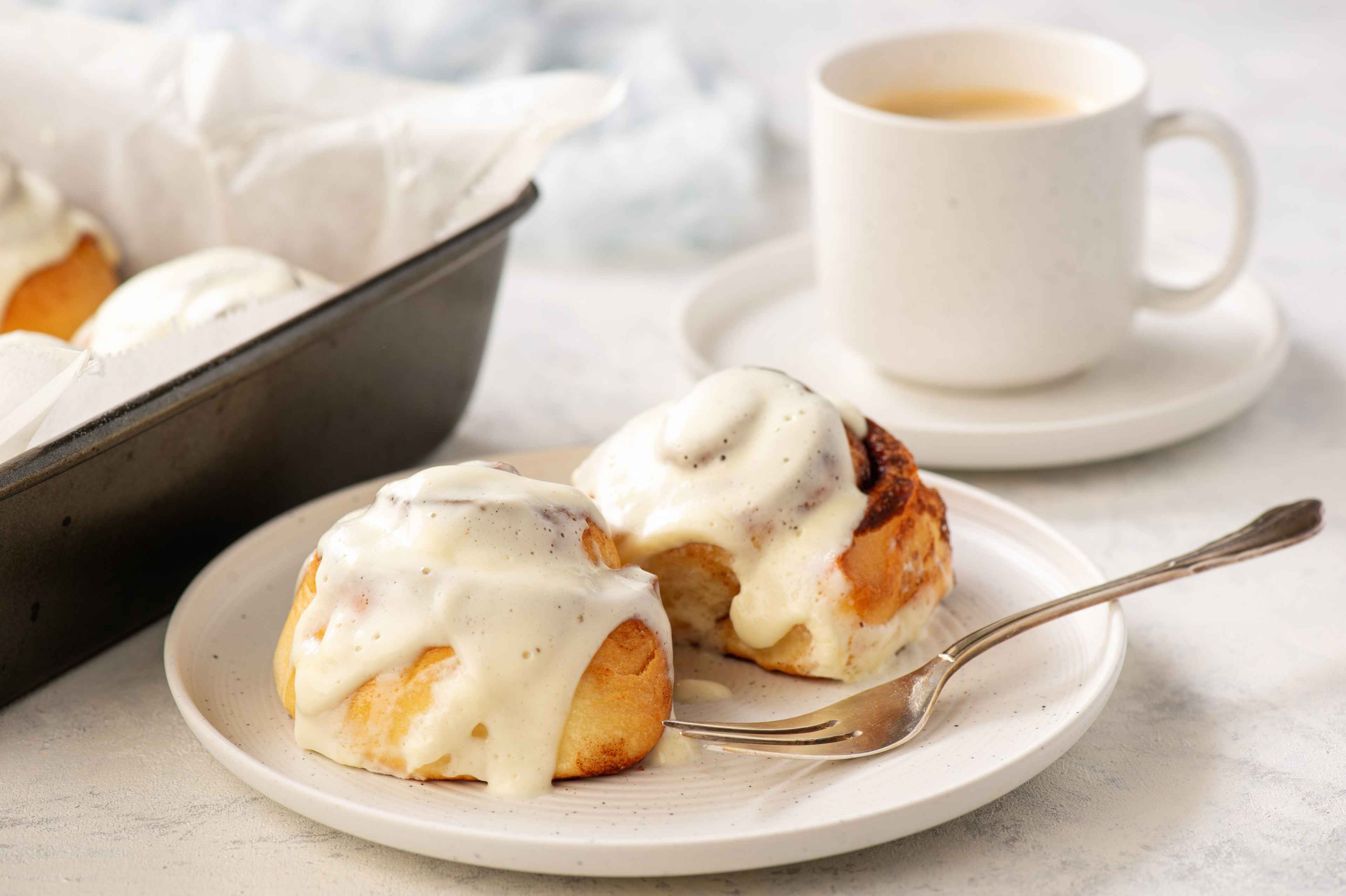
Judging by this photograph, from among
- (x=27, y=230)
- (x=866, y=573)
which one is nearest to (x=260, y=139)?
(x=27, y=230)

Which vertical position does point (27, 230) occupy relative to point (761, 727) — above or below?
above

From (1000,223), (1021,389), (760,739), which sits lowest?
(1021,389)

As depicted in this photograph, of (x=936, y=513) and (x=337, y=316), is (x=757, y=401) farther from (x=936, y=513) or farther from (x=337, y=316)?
(x=337, y=316)

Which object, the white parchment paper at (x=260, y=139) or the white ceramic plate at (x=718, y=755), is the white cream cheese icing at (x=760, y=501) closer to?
the white ceramic plate at (x=718, y=755)

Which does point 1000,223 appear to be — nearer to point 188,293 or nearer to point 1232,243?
point 1232,243

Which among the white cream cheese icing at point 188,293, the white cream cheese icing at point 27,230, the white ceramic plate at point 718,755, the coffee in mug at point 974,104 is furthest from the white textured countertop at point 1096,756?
the white cream cheese icing at point 27,230

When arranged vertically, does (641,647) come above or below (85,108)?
below

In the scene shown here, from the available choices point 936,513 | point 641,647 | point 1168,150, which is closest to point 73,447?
point 641,647
